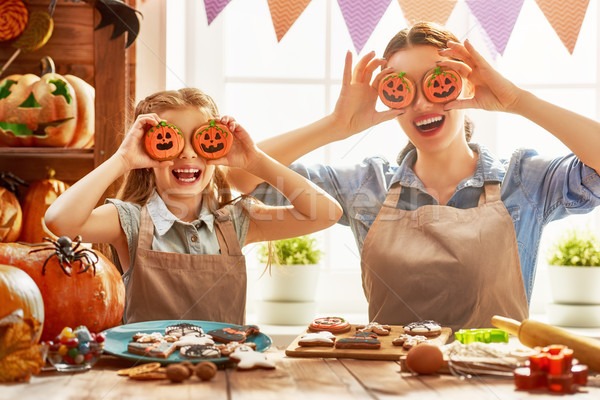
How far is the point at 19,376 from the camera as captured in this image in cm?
91

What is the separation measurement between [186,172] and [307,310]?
2.93ft

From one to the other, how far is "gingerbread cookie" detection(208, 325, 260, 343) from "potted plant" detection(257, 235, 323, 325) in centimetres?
109

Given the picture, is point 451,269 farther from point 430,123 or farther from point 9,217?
point 9,217

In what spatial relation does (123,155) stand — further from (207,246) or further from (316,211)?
(316,211)

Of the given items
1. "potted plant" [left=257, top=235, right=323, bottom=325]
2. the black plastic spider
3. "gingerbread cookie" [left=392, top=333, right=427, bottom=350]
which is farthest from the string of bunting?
"gingerbread cookie" [left=392, top=333, right=427, bottom=350]

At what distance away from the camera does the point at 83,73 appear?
224cm

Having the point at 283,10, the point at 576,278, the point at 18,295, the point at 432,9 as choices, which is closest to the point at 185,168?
the point at 18,295

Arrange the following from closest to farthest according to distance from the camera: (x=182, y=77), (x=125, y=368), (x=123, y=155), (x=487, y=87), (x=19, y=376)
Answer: (x=19, y=376), (x=125, y=368), (x=123, y=155), (x=487, y=87), (x=182, y=77)

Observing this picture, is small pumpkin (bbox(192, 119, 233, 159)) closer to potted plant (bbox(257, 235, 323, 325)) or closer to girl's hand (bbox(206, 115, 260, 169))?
girl's hand (bbox(206, 115, 260, 169))

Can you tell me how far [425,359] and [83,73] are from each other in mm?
1699

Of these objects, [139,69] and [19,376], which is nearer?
[19,376]

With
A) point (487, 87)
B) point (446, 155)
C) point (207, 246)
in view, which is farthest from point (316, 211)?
point (487, 87)

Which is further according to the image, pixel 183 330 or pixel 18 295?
pixel 183 330

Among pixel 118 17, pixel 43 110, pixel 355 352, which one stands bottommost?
pixel 355 352
